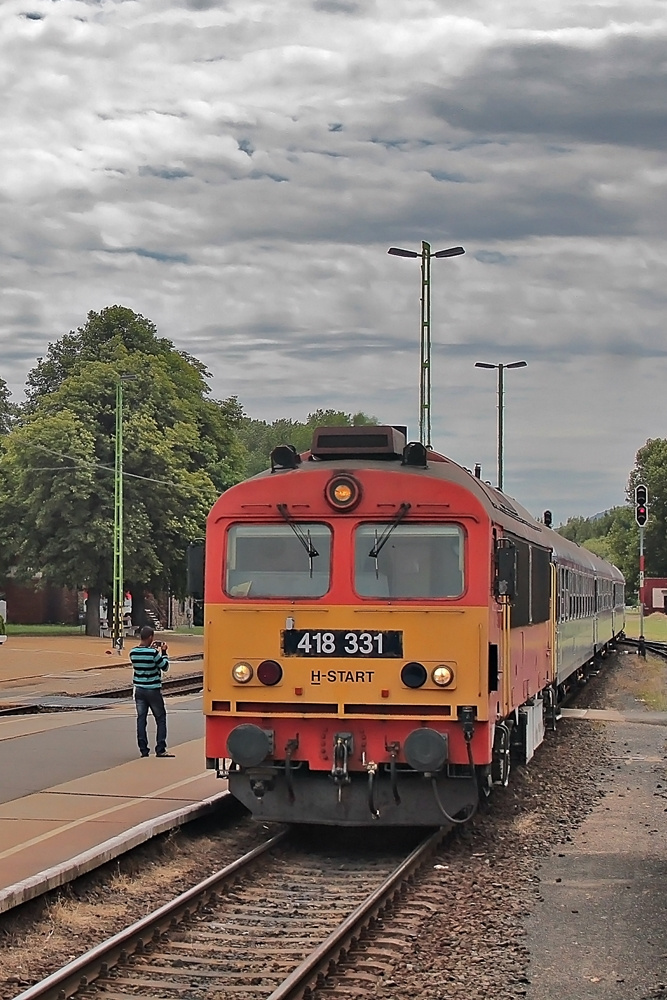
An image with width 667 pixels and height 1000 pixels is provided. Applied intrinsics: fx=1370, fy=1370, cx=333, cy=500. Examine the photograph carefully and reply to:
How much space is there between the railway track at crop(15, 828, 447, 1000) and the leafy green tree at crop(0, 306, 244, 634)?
4019 centimetres

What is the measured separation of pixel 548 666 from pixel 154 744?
5.23 m

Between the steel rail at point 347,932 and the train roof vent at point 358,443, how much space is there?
328 centimetres

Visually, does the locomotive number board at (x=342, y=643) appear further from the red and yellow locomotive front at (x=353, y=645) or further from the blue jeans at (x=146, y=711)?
the blue jeans at (x=146, y=711)

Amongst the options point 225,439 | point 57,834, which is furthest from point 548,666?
point 225,439

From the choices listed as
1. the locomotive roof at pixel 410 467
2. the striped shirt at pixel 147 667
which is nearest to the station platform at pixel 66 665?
the striped shirt at pixel 147 667

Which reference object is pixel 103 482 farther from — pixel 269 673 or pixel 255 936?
pixel 255 936

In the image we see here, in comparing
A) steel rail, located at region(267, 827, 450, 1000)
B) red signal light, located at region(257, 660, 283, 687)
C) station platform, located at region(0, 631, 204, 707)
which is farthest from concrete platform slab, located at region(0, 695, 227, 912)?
station platform, located at region(0, 631, 204, 707)

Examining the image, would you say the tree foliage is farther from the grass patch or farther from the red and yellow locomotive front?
the red and yellow locomotive front

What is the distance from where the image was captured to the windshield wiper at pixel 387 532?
36.3 ft

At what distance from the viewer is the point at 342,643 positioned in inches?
430

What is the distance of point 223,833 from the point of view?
40.3 feet

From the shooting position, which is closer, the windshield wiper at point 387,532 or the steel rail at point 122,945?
the steel rail at point 122,945

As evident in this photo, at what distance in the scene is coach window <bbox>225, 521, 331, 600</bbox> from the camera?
36.6 ft

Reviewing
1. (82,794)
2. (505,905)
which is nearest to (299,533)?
(505,905)
